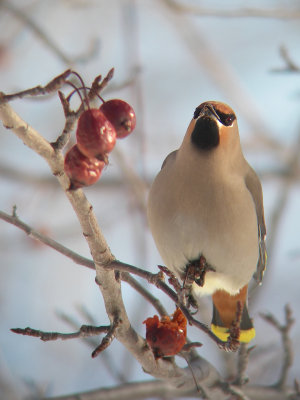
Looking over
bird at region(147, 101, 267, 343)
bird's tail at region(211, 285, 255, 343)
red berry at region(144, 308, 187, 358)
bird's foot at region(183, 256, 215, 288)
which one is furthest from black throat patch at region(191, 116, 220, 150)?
red berry at region(144, 308, 187, 358)

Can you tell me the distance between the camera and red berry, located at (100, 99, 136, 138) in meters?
1.98

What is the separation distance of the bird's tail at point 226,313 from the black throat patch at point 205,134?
82 centimetres

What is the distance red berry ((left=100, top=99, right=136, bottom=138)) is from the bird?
0.97 m

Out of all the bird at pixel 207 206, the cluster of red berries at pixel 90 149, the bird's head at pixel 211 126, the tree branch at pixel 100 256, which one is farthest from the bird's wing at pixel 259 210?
the cluster of red berries at pixel 90 149

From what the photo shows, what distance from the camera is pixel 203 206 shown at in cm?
289

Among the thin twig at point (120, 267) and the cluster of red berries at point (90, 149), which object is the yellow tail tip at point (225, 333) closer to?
the thin twig at point (120, 267)

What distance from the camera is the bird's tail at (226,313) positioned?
3.30 meters

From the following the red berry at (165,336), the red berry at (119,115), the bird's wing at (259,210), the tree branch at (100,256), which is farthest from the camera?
the bird's wing at (259,210)

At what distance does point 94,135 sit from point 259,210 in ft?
5.64

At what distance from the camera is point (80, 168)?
1.80 m

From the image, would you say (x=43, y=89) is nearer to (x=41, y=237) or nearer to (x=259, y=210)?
(x=41, y=237)

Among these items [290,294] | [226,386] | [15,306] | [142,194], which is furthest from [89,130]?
[290,294]

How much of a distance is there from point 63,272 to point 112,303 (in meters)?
5.85

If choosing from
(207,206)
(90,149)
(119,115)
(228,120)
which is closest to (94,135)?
(90,149)
